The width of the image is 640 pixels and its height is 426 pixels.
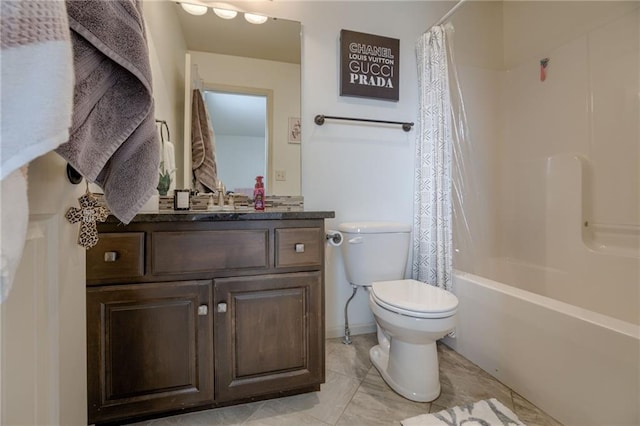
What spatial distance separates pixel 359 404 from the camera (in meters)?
1.26

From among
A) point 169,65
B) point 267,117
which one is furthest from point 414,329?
point 169,65

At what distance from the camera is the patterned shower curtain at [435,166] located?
5.74 ft

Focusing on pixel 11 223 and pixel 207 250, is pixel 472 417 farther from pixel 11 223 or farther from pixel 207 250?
pixel 11 223

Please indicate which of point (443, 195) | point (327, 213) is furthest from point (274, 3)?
→ point (443, 195)

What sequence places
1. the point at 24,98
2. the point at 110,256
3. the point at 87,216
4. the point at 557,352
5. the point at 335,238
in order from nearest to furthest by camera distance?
the point at 24,98, the point at 87,216, the point at 110,256, the point at 557,352, the point at 335,238

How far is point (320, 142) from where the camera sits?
182 cm

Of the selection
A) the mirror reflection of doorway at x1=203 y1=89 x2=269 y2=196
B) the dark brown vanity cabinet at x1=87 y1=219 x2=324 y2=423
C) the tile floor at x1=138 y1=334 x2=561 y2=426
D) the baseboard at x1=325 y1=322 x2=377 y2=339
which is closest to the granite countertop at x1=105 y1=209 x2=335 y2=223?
the dark brown vanity cabinet at x1=87 y1=219 x2=324 y2=423

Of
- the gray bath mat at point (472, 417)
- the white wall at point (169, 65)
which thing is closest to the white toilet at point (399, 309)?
the gray bath mat at point (472, 417)

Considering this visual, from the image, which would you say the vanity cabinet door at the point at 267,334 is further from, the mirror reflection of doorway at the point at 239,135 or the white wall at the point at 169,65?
the white wall at the point at 169,65

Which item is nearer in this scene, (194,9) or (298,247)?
(298,247)

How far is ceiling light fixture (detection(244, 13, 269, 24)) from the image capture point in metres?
1.70

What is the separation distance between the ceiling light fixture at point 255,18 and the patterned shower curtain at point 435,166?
105 centimetres

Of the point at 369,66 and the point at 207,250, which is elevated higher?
the point at 369,66

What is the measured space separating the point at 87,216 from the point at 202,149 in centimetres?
102
